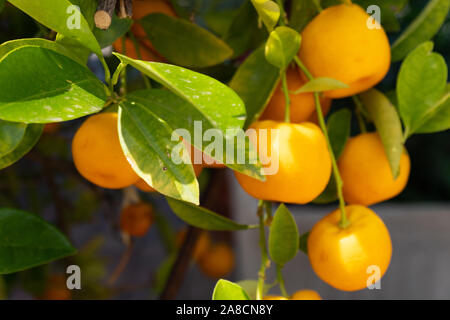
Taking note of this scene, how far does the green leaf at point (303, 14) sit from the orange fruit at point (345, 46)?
52mm

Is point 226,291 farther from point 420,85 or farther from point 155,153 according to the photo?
point 420,85

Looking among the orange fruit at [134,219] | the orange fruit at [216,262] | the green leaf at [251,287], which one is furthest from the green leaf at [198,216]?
the orange fruit at [216,262]

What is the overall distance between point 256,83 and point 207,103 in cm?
13

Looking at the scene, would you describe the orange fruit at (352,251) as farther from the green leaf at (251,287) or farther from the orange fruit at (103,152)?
the orange fruit at (103,152)

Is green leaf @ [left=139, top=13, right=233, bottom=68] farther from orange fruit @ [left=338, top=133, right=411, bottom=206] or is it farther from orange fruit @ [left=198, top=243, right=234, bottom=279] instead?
orange fruit @ [left=198, top=243, right=234, bottom=279]

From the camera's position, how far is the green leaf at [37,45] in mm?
305

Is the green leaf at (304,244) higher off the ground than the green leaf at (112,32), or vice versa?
the green leaf at (112,32)

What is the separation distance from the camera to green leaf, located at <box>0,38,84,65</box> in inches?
12.0

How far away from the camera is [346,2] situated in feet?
1.28

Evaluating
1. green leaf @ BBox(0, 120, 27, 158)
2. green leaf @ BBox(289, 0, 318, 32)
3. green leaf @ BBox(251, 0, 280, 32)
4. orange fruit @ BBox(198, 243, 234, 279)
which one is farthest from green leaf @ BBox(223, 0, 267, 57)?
orange fruit @ BBox(198, 243, 234, 279)

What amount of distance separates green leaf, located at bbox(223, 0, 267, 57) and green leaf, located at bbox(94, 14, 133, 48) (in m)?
0.15

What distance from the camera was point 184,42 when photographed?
448 mm

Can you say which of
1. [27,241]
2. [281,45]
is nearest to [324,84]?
[281,45]
